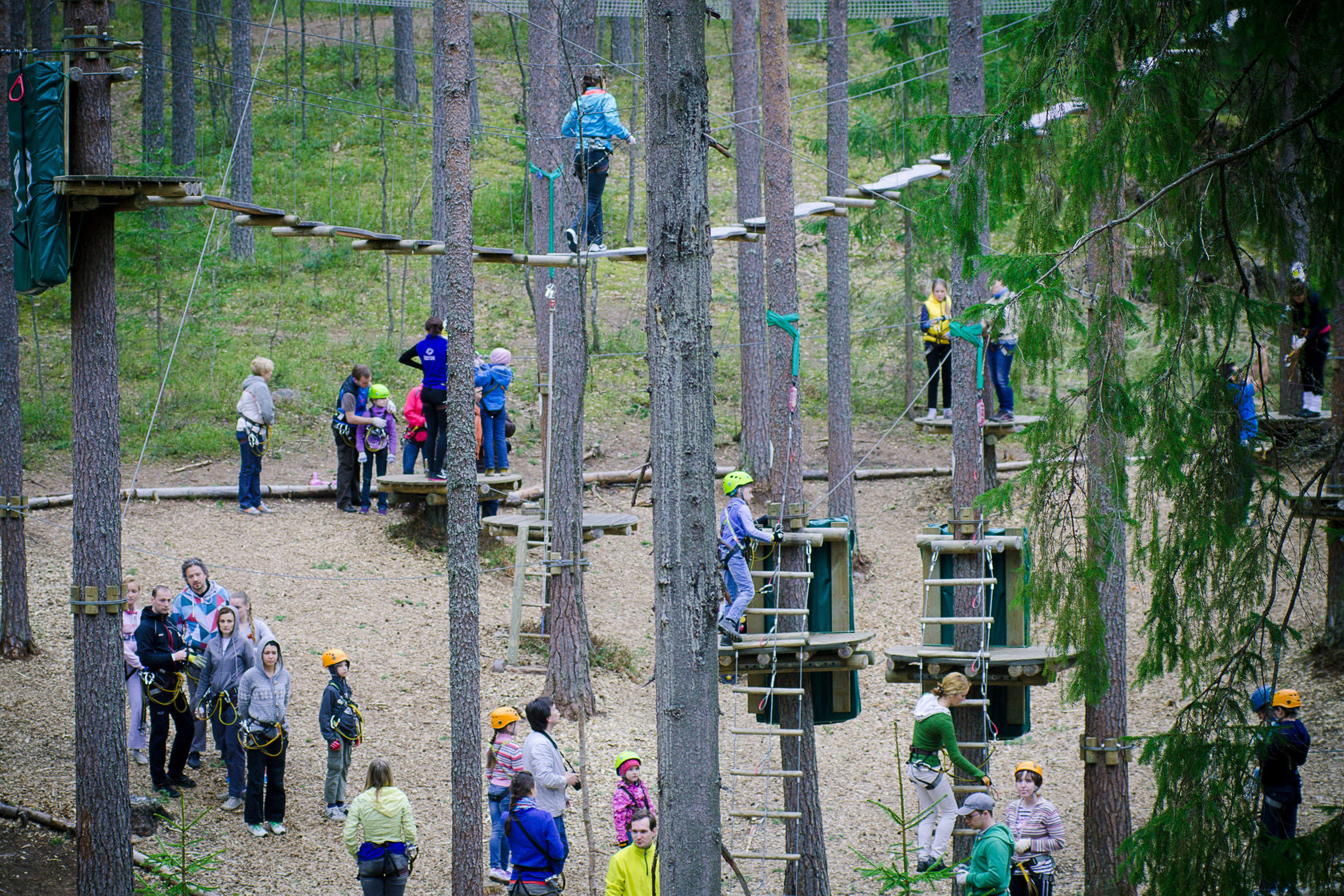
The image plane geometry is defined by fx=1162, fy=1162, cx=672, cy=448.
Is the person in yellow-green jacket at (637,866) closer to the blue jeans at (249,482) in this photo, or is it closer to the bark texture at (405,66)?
the blue jeans at (249,482)

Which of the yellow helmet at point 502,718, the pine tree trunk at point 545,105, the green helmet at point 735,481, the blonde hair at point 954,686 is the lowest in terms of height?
the yellow helmet at point 502,718

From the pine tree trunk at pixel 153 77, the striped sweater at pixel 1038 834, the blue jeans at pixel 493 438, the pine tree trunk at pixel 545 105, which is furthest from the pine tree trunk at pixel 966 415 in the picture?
the pine tree trunk at pixel 153 77

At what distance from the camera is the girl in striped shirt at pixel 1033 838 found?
825 cm

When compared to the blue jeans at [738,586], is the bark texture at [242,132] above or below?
above

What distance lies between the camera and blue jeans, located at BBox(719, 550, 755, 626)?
26.6 ft

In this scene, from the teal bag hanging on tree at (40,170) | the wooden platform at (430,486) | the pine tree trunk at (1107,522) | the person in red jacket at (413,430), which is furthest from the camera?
the person in red jacket at (413,430)

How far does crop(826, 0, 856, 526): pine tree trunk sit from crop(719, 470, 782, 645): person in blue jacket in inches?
249

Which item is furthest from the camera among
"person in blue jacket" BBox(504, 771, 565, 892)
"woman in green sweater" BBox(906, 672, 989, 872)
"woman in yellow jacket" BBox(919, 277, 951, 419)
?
"woman in yellow jacket" BBox(919, 277, 951, 419)

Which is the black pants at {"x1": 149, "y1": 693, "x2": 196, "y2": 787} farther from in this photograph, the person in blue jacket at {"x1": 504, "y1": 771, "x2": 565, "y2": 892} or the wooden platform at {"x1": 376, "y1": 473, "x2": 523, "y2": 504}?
the wooden platform at {"x1": 376, "y1": 473, "x2": 523, "y2": 504}

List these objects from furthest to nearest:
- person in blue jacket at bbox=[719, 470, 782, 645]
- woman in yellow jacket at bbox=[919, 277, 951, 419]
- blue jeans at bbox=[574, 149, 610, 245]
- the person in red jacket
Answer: woman in yellow jacket at bbox=[919, 277, 951, 419]
the person in red jacket
blue jeans at bbox=[574, 149, 610, 245]
person in blue jacket at bbox=[719, 470, 782, 645]

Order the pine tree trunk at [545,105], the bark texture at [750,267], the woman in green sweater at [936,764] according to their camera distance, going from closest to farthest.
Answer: the woman in green sweater at [936,764] → the pine tree trunk at [545,105] → the bark texture at [750,267]

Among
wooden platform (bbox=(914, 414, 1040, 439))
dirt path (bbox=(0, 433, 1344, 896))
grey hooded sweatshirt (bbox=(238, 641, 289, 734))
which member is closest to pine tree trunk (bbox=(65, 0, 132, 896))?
dirt path (bbox=(0, 433, 1344, 896))

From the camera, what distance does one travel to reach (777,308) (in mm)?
9836

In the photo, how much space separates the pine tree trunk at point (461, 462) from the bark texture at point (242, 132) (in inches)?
561
